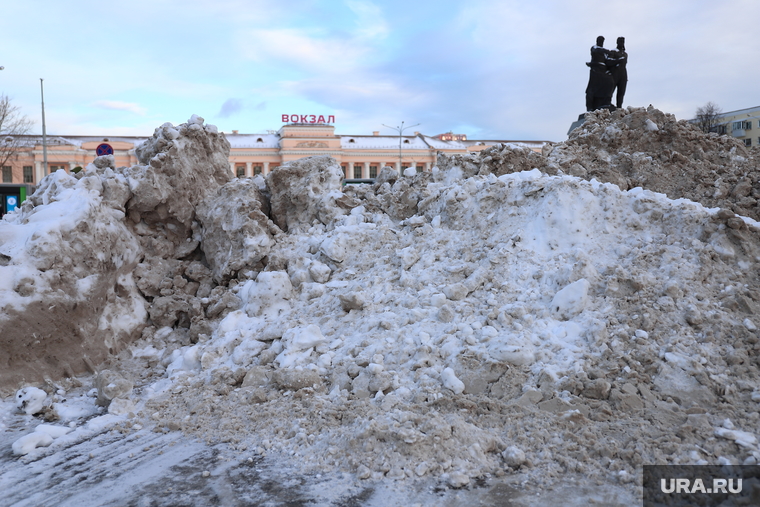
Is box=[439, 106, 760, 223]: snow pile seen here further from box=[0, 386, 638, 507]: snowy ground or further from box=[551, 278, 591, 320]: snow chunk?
box=[0, 386, 638, 507]: snowy ground

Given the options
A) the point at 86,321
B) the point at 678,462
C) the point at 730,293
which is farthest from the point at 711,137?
the point at 86,321

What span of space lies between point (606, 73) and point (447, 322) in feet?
24.6

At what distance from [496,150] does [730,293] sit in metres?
3.59

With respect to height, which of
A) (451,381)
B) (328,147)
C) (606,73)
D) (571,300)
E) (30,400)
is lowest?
(30,400)

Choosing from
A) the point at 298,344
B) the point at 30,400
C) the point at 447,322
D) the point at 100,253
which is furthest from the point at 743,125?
the point at 30,400

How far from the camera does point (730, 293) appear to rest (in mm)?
4605

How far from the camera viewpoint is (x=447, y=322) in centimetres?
477

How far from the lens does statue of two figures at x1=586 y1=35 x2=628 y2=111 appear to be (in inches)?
396

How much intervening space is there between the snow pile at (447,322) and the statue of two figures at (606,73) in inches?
125

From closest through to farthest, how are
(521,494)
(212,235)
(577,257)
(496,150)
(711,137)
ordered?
(521,494), (577,257), (212,235), (496,150), (711,137)

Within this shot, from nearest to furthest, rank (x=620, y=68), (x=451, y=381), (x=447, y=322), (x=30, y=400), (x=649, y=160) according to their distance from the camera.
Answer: (x=451, y=381), (x=30, y=400), (x=447, y=322), (x=649, y=160), (x=620, y=68)

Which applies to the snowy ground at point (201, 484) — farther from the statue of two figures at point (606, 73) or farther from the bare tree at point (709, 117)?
the bare tree at point (709, 117)

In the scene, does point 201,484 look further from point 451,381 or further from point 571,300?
point 571,300

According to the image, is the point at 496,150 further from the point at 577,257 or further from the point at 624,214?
the point at 577,257
